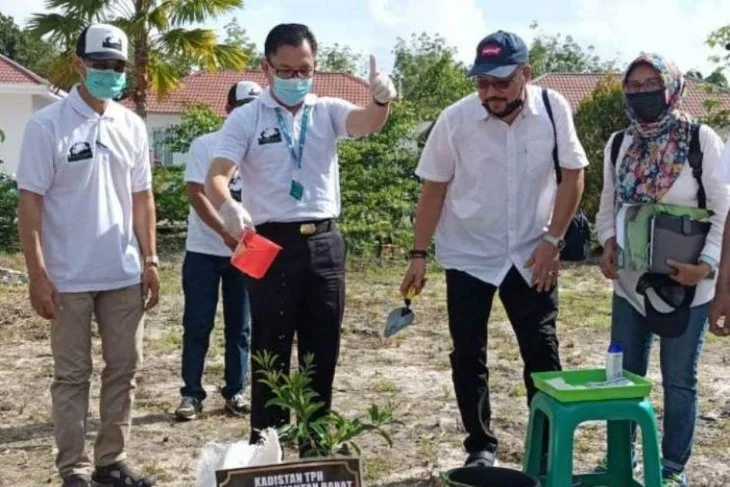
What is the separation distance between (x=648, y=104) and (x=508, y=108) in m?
0.53

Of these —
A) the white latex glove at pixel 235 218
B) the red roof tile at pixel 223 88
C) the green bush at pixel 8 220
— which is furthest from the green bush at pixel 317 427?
the red roof tile at pixel 223 88

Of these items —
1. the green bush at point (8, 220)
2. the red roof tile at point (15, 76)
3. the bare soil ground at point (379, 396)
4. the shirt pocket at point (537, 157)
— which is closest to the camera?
the shirt pocket at point (537, 157)

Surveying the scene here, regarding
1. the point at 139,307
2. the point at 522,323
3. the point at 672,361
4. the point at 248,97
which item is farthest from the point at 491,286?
the point at 248,97

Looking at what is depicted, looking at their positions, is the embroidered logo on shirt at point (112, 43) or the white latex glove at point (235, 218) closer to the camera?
the white latex glove at point (235, 218)

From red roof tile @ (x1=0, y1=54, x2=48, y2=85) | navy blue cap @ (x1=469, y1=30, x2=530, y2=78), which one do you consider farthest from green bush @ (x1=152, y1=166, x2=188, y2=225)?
red roof tile @ (x1=0, y1=54, x2=48, y2=85)

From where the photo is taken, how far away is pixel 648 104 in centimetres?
369

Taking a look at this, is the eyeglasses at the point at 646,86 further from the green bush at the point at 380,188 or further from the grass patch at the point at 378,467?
the green bush at the point at 380,188

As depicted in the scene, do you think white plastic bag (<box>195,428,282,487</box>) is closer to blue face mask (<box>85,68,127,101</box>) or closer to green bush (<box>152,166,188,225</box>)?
blue face mask (<box>85,68,127,101</box>)

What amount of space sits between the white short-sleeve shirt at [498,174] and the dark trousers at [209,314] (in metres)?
1.57

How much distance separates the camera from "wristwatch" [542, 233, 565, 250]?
3915mm

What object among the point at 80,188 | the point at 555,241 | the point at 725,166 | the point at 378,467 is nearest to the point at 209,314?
the point at 378,467

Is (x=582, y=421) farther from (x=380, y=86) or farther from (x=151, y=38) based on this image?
(x=151, y=38)

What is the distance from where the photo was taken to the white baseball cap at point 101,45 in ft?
12.5

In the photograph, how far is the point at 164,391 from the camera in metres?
5.91
